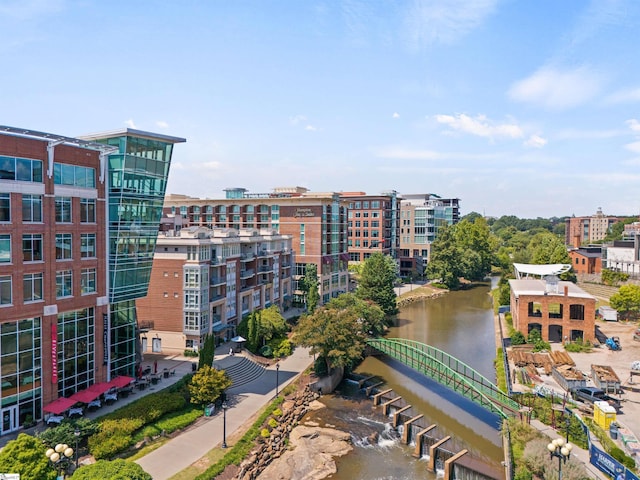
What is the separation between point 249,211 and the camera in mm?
67250

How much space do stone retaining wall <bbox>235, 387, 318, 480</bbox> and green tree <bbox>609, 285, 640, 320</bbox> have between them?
41.1 meters

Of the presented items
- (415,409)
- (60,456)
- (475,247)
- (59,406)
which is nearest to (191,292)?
(59,406)

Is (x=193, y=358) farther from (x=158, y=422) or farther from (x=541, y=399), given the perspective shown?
(x=541, y=399)

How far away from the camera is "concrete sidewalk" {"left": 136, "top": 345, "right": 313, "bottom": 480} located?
76.5 ft

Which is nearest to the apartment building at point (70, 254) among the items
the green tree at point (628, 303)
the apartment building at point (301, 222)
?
the apartment building at point (301, 222)

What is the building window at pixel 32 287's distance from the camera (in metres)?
25.8

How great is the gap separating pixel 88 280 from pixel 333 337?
1758 centimetres

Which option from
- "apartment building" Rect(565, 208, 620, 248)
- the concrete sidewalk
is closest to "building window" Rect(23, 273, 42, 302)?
the concrete sidewalk

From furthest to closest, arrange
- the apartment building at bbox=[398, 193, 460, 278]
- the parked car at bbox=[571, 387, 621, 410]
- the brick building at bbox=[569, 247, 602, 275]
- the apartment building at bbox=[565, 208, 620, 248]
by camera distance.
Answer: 1. the apartment building at bbox=[565, 208, 620, 248]
2. the apartment building at bbox=[398, 193, 460, 278]
3. the brick building at bbox=[569, 247, 602, 275]
4. the parked car at bbox=[571, 387, 621, 410]

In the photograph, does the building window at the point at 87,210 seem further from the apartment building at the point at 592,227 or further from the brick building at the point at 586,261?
the apartment building at the point at 592,227

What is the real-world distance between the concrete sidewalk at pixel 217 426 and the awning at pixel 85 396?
5698 mm

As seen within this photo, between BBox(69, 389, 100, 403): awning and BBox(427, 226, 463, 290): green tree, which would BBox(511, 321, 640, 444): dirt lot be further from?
BBox(427, 226, 463, 290): green tree

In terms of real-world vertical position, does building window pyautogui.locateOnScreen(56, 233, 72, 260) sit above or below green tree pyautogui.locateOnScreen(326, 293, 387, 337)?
above

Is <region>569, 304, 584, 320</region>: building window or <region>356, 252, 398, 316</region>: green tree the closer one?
<region>569, 304, 584, 320</region>: building window
